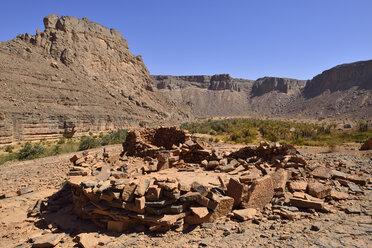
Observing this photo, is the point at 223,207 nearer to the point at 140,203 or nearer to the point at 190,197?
the point at 190,197

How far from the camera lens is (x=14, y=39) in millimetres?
39281

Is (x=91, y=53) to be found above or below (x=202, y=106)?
above

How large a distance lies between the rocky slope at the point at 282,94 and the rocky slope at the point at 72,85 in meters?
30.8

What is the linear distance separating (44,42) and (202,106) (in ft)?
263

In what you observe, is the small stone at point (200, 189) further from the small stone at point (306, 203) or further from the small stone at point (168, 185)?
the small stone at point (306, 203)

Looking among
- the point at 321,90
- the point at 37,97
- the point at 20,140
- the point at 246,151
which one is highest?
the point at 321,90

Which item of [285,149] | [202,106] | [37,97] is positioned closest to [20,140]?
[37,97]

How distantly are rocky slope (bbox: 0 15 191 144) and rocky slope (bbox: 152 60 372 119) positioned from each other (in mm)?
30832

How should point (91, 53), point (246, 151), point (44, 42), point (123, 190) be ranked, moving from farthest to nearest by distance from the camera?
point (91, 53) < point (44, 42) < point (246, 151) < point (123, 190)

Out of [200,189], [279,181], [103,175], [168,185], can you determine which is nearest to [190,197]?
[200,189]

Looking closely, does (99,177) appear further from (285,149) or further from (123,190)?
(285,149)

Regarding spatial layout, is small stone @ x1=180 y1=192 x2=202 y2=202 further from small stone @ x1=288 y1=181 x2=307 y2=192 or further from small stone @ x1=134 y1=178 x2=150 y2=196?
small stone @ x1=288 y1=181 x2=307 y2=192

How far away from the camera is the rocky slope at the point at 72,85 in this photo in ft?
88.3

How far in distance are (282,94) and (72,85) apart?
330 feet
